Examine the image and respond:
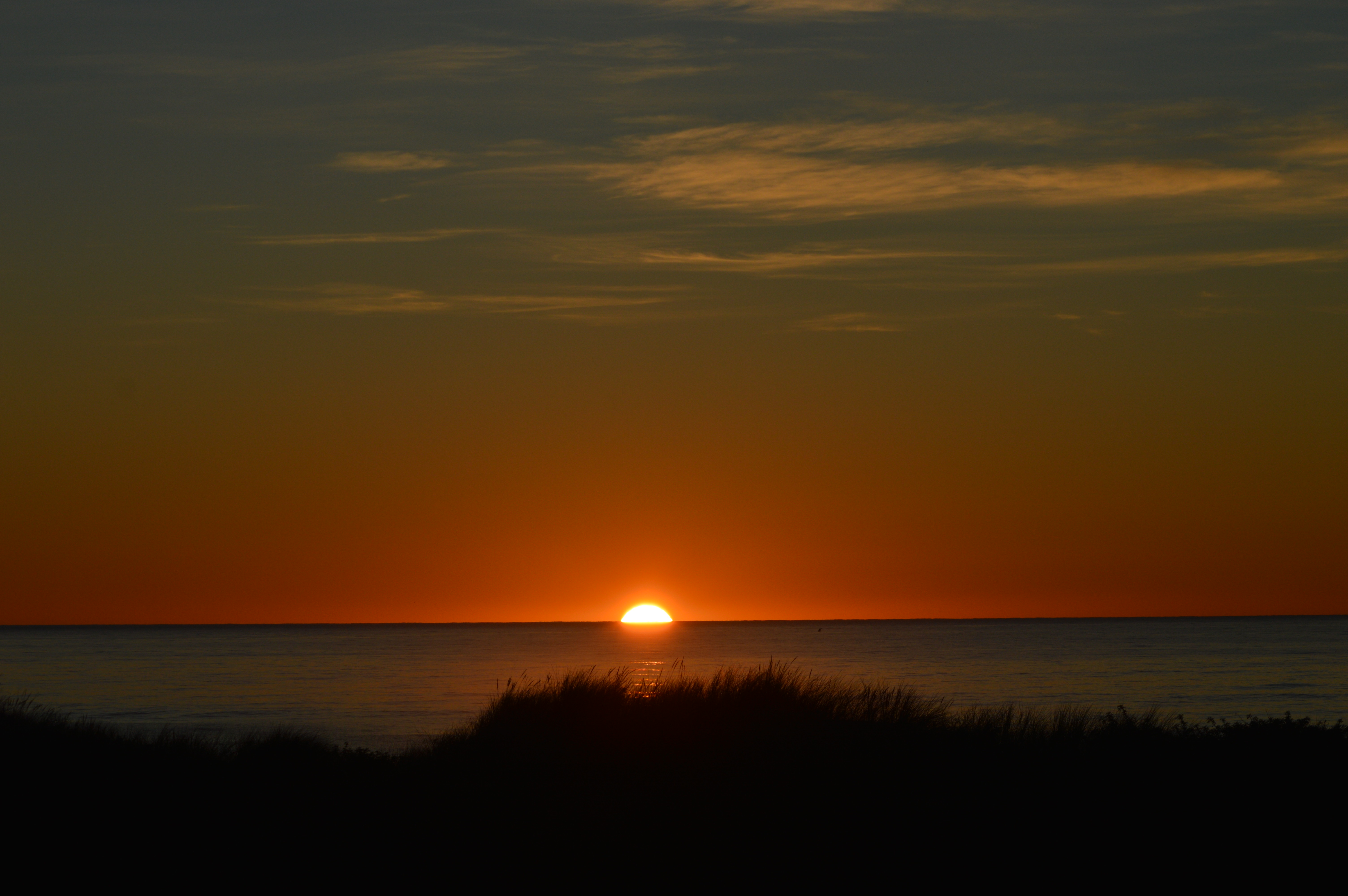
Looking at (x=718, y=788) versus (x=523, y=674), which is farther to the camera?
(x=523, y=674)

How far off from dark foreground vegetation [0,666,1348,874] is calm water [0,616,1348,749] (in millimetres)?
19317

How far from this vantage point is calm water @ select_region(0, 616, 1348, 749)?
162ft

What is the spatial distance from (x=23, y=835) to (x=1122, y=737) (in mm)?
13339

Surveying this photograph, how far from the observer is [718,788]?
43.3ft

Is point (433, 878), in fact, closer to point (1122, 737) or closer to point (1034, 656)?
point (1122, 737)

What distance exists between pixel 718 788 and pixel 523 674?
5712 cm

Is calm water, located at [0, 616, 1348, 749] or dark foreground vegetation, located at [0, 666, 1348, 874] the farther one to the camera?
calm water, located at [0, 616, 1348, 749]

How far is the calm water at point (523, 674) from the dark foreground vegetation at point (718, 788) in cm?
1932

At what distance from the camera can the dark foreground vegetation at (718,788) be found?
38.3ft

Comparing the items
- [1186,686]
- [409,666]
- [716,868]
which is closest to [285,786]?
[716,868]

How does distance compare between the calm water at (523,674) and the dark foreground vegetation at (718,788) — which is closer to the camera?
the dark foreground vegetation at (718,788)

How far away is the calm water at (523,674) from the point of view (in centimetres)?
4944

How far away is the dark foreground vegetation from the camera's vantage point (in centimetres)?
1166

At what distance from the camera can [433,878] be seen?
10773 mm
